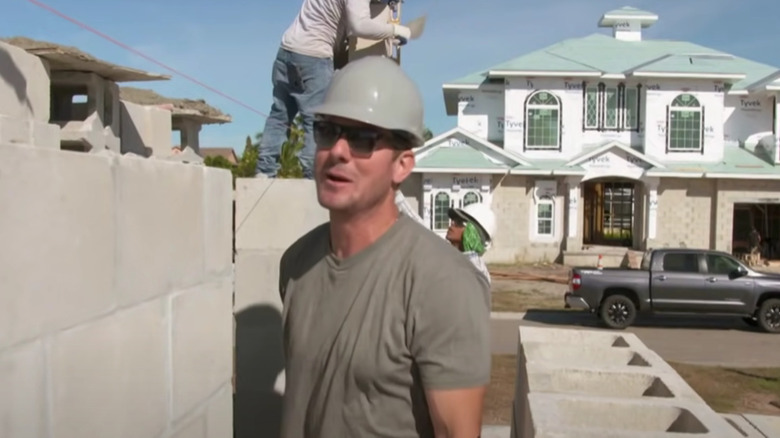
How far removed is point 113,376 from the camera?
7.48 feet

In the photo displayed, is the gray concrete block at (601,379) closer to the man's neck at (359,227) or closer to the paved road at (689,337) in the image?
the man's neck at (359,227)

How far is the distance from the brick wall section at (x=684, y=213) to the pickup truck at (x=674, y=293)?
10.2 m

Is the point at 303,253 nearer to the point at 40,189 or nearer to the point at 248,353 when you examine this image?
the point at 40,189

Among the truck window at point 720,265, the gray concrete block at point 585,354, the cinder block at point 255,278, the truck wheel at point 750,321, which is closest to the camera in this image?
the cinder block at point 255,278

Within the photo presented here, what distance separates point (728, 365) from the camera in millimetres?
11398

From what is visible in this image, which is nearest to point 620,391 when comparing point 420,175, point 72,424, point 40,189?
point 72,424

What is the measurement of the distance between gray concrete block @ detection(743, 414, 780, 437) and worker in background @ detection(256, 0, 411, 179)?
5409 mm

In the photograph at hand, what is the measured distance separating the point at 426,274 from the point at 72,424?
108 centimetres

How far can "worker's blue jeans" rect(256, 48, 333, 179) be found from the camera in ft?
14.5

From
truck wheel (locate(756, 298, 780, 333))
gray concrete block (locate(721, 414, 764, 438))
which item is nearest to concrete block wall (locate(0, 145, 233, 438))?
gray concrete block (locate(721, 414, 764, 438))

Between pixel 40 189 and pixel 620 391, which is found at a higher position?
pixel 40 189

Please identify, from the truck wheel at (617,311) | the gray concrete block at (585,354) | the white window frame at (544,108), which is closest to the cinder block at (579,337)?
the gray concrete block at (585,354)

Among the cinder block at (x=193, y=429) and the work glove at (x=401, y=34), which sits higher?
the work glove at (x=401, y=34)

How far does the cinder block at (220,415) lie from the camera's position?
3.19 meters
